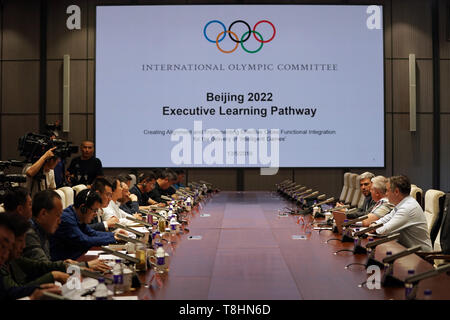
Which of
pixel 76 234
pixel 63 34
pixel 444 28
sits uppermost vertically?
pixel 444 28

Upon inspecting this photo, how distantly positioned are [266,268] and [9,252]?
1.44 meters

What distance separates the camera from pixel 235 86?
10453mm

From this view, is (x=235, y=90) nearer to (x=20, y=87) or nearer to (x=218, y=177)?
(x=218, y=177)

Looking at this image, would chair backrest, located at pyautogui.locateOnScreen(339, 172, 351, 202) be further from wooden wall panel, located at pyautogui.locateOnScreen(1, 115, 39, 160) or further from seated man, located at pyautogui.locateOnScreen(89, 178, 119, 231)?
wooden wall panel, located at pyautogui.locateOnScreen(1, 115, 39, 160)

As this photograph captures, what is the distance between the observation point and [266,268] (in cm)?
325

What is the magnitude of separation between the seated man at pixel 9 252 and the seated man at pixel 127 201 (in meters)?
3.34

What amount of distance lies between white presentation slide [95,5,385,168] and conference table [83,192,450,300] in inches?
204

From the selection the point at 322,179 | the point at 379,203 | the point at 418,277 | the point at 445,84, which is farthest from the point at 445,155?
the point at 418,277

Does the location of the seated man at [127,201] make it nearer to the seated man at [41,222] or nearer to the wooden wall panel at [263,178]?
the seated man at [41,222]

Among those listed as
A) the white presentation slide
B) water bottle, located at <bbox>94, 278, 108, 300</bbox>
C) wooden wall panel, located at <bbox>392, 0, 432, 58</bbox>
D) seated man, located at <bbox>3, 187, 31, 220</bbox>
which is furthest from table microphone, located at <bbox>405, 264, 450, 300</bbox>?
wooden wall panel, located at <bbox>392, 0, 432, 58</bbox>

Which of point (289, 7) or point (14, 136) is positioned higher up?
point (289, 7)
